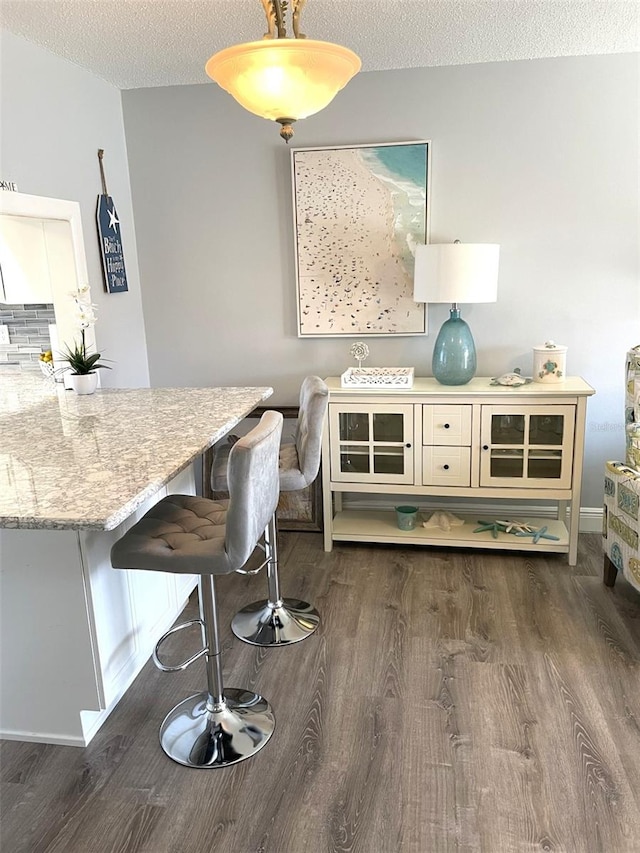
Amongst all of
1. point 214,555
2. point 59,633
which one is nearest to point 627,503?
point 214,555

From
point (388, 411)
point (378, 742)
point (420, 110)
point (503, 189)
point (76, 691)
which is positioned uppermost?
point (420, 110)

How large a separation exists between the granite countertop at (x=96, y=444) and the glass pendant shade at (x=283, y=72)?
3.17ft

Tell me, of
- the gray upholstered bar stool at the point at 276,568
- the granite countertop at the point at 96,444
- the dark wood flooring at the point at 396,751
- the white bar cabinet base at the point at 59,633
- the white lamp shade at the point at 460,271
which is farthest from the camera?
the white lamp shade at the point at 460,271

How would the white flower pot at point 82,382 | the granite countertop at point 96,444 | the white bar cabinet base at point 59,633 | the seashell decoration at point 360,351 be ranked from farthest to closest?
1. the seashell decoration at point 360,351
2. the white flower pot at point 82,382
3. the white bar cabinet base at point 59,633
4. the granite countertop at point 96,444

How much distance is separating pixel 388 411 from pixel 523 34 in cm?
175

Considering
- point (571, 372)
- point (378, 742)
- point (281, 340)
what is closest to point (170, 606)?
point (378, 742)

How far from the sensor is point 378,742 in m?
1.99

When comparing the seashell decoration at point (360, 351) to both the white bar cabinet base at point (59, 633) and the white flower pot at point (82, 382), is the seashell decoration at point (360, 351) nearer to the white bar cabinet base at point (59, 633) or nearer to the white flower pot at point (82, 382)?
the white flower pot at point (82, 382)

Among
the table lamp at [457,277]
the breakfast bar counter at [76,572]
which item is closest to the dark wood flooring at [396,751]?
the breakfast bar counter at [76,572]

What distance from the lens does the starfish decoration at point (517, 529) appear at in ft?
10.5

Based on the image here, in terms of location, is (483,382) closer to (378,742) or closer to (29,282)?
(378,742)

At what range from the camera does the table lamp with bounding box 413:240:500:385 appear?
2.91 meters

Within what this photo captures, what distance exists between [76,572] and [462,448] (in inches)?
75.3

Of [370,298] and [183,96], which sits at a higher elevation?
[183,96]
